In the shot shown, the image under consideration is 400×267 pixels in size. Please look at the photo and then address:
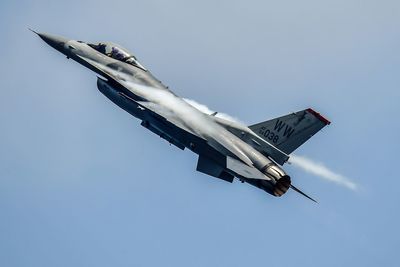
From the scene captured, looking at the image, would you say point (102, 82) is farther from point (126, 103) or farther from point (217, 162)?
point (217, 162)

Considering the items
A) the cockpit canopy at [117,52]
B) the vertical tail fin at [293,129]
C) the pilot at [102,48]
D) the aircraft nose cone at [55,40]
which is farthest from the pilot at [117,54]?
the vertical tail fin at [293,129]

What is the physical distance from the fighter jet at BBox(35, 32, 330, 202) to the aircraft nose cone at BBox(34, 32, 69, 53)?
173 centimetres

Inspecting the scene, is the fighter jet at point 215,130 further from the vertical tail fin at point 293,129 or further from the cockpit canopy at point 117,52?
the cockpit canopy at point 117,52

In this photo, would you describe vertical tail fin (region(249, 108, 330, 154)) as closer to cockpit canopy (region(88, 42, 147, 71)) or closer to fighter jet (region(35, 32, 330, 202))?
fighter jet (region(35, 32, 330, 202))

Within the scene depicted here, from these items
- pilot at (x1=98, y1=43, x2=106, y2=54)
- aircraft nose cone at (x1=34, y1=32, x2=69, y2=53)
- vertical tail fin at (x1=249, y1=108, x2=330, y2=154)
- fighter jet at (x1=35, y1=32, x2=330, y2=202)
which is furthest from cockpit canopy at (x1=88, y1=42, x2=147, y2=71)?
vertical tail fin at (x1=249, y1=108, x2=330, y2=154)

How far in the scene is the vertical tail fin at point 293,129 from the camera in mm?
32438

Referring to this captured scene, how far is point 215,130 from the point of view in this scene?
105 feet

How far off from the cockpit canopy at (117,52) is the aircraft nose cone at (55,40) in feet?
4.17

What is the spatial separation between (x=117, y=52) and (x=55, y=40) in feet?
9.46

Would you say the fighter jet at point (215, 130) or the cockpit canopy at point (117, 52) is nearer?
the fighter jet at point (215, 130)

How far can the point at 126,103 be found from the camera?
32.8m

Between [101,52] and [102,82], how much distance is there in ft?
8.13

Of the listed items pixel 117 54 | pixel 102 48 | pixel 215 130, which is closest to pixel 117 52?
pixel 117 54

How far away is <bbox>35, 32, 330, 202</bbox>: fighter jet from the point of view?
30.7 meters
